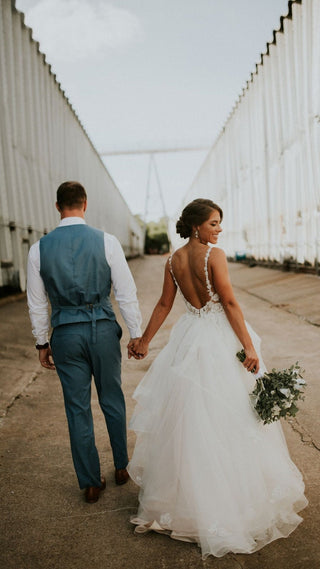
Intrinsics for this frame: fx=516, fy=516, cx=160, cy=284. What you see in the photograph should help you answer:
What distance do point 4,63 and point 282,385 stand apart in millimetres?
10383

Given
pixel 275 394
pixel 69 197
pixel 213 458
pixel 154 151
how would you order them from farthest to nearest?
pixel 154 151 < pixel 69 197 < pixel 275 394 < pixel 213 458

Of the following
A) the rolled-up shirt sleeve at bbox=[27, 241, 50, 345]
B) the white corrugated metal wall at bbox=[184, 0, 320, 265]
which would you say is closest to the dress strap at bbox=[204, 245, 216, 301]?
the rolled-up shirt sleeve at bbox=[27, 241, 50, 345]

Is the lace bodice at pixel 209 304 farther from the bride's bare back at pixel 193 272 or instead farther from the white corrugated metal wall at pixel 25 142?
the white corrugated metal wall at pixel 25 142

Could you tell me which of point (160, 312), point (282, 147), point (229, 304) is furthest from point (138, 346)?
point (282, 147)

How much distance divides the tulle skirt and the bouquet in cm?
5

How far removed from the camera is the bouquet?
A: 8.68ft

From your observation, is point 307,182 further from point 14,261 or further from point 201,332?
point 201,332

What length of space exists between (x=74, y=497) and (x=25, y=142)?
10643mm

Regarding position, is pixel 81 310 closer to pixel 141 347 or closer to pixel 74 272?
pixel 74 272

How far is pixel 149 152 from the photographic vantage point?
51.3 metres

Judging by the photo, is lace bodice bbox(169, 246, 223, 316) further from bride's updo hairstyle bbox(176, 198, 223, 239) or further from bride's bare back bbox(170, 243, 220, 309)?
bride's updo hairstyle bbox(176, 198, 223, 239)

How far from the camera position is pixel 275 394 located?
8.82 feet

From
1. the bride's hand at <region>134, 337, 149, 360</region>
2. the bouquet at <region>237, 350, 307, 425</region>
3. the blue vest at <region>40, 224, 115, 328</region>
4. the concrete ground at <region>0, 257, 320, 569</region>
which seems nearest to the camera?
the concrete ground at <region>0, 257, 320, 569</region>

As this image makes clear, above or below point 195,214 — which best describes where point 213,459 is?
below
